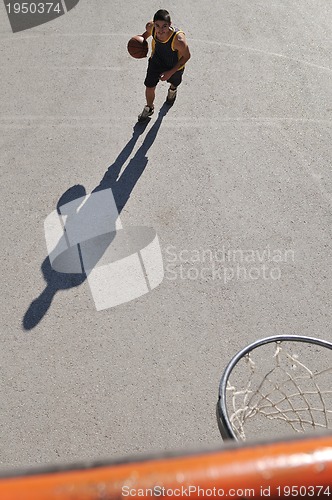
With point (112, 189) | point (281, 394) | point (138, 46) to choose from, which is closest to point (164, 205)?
point (112, 189)

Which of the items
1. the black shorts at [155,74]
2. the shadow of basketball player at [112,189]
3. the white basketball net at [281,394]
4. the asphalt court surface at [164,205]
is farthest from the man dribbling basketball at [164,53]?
the white basketball net at [281,394]

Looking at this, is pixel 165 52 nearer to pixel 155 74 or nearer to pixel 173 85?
pixel 155 74

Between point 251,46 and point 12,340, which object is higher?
point 251,46

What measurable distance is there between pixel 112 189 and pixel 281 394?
2995 millimetres

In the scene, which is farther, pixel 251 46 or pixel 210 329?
pixel 251 46

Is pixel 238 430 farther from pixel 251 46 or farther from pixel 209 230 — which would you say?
pixel 251 46

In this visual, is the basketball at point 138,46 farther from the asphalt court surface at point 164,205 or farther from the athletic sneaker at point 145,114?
the asphalt court surface at point 164,205

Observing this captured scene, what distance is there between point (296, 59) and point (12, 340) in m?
5.66

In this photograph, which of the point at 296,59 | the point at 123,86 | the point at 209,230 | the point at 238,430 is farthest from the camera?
the point at 296,59

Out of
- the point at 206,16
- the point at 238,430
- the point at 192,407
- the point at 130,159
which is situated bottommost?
the point at 192,407

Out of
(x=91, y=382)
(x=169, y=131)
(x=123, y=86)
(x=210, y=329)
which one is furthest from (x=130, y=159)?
(x=91, y=382)

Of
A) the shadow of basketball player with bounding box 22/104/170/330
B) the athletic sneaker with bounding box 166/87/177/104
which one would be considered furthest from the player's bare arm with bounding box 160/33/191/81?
the shadow of basketball player with bounding box 22/104/170/330

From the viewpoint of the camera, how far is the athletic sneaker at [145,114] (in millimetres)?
7383

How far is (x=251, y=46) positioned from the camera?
8.56 m
